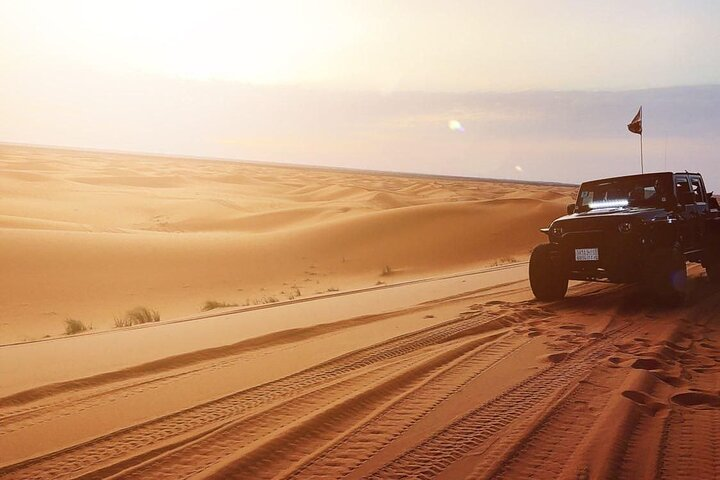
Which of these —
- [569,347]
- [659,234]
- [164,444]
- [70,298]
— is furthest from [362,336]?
[70,298]

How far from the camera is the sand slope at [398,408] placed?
3.49m

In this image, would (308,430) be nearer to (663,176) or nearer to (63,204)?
(663,176)

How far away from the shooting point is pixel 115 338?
293 inches

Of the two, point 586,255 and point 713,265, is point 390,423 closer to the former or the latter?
point 586,255

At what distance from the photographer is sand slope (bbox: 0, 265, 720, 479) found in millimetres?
3490

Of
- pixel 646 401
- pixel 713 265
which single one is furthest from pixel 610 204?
pixel 646 401

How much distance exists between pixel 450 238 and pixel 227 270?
10.5 meters

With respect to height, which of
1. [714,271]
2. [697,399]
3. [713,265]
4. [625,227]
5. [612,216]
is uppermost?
[612,216]

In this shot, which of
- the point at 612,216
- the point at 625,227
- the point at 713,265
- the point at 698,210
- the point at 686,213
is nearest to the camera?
the point at 625,227

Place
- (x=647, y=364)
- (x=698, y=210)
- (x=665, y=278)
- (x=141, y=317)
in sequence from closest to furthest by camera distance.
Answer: (x=647, y=364)
(x=665, y=278)
(x=698, y=210)
(x=141, y=317)

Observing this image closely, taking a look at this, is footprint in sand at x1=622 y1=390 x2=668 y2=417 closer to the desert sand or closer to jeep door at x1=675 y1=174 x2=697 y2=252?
the desert sand

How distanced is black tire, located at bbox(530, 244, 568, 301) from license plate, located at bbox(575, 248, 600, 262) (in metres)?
0.48

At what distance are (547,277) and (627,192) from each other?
2.18 m

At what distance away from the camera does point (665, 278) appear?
8.14 metres
